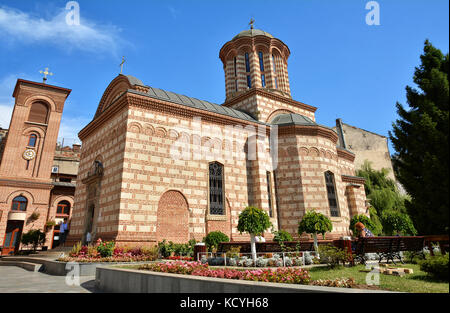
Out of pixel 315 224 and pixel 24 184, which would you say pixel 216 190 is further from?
pixel 24 184

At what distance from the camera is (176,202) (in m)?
14.4

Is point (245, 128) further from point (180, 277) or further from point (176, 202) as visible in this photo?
point (180, 277)

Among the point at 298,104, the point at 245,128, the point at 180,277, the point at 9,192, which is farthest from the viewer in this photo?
the point at 9,192

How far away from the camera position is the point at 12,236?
24.9m

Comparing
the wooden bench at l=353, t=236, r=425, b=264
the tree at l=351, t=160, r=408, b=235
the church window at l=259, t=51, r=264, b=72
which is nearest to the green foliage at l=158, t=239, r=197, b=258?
the wooden bench at l=353, t=236, r=425, b=264

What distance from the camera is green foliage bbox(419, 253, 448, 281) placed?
5.81m

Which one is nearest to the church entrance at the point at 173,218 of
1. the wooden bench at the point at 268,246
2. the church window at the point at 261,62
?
the wooden bench at the point at 268,246

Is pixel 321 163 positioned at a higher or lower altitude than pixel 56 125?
lower

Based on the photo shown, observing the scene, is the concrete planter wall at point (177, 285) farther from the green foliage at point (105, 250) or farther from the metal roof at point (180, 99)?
the metal roof at point (180, 99)

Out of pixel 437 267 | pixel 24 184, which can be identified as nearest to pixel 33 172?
pixel 24 184

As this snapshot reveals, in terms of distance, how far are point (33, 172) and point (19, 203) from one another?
321 centimetres

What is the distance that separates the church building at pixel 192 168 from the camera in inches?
Result: 538
